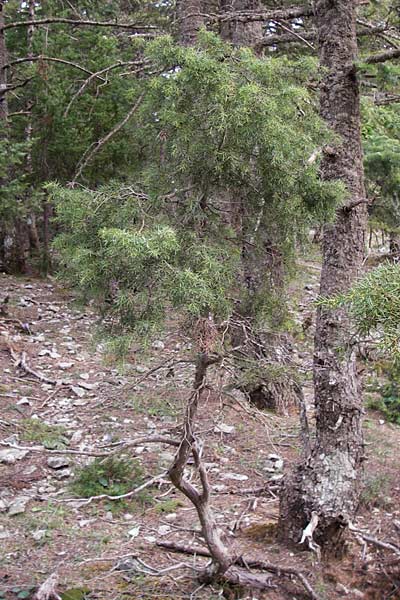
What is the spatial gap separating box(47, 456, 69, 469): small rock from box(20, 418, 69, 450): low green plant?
11 centimetres

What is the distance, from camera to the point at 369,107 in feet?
19.3

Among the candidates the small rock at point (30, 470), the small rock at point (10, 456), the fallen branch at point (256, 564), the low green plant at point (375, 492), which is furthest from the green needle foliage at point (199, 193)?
the small rock at point (10, 456)

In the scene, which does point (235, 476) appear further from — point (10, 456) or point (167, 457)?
point (10, 456)

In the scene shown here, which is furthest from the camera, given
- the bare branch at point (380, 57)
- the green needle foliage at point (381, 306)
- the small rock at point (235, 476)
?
the small rock at point (235, 476)

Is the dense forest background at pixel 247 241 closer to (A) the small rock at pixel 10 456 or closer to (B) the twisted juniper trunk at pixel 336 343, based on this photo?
(B) the twisted juniper trunk at pixel 336 343

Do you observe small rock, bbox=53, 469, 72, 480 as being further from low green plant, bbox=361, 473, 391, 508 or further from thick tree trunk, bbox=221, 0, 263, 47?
thick tree trunk, bbox=221, 0, 263, 47

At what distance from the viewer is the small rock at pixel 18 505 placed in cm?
511

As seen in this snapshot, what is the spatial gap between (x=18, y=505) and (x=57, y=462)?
83 cm

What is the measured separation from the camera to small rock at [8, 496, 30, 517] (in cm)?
511

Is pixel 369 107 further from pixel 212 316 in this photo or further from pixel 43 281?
pixel 43 281

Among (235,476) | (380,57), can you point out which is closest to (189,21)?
(380,57)

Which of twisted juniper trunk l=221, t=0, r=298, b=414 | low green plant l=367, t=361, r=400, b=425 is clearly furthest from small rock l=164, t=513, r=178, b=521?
low green plant l=367, t=361, r=400, b=425

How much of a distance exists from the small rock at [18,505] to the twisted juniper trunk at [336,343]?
2079mm

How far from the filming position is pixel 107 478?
18.3ft
